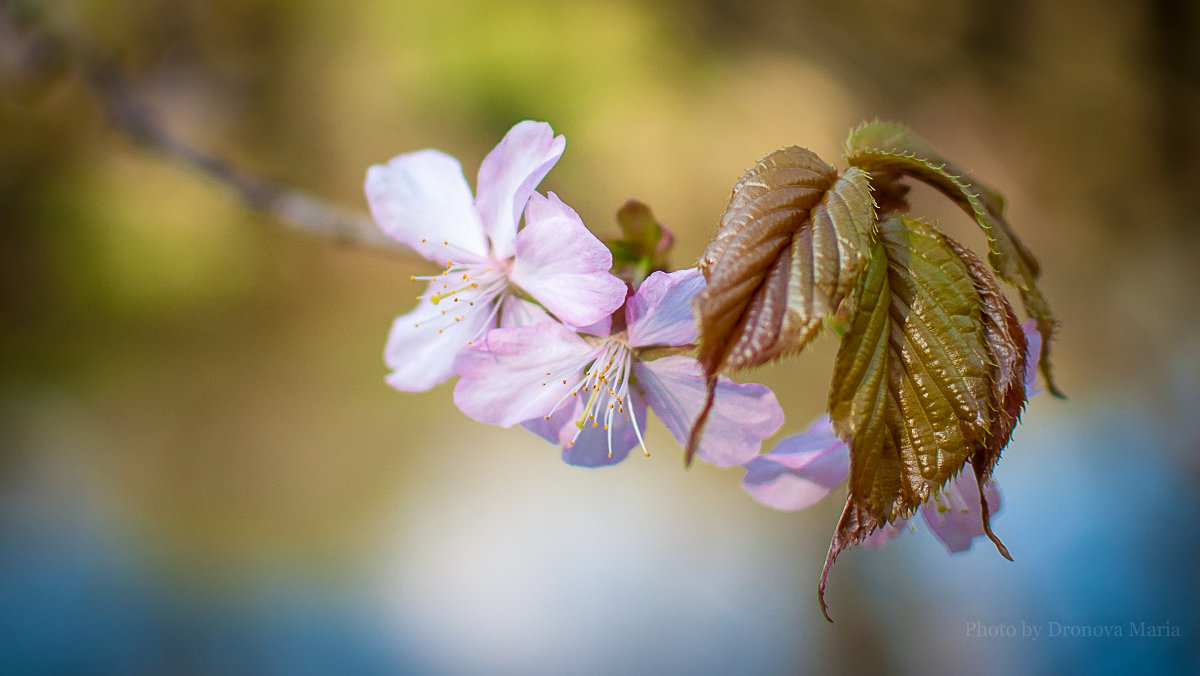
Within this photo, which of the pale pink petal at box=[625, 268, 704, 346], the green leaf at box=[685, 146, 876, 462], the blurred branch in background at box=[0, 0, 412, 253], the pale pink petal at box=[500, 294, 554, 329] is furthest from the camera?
the blurred branch in background at box=[0, 0, 412, 253]

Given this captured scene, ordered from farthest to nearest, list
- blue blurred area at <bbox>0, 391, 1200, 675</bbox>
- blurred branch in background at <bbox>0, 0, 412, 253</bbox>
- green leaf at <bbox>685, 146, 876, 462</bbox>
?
blue blurred area at <bbox>0, 391, 1200, 675</bbox> → blurred branch in background at <bbox>0, 0, 412, 253</bbox> → green leaf at <bbox>685, 146, 876, 462</bbox>

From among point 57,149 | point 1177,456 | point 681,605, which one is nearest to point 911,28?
point 1177,456

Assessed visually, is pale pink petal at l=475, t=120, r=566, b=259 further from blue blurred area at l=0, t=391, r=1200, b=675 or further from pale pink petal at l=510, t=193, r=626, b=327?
blue blurred area at l=0, t=391, r=1200, b=675

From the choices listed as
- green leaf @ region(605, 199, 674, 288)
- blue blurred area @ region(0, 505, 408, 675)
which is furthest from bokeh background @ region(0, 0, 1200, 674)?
green leaf @ region(605, 199, 674, 288)

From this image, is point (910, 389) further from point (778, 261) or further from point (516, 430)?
point (516, 430)

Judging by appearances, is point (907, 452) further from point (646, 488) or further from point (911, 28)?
point (911, 28)

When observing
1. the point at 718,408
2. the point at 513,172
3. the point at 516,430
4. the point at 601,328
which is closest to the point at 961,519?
the point at 718,408
